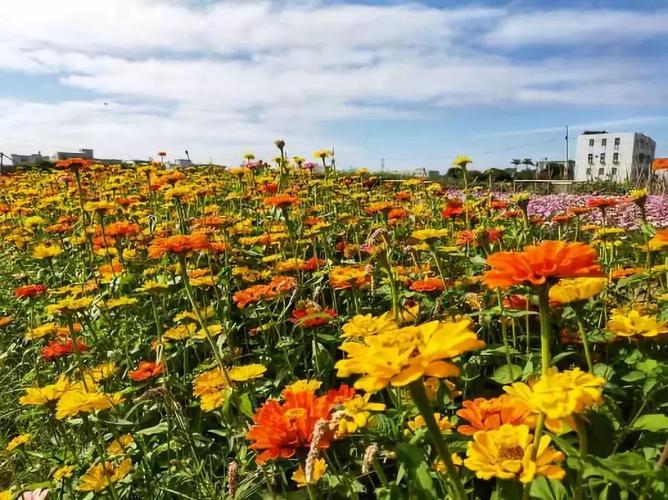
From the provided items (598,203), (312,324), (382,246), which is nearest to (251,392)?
(312,324)

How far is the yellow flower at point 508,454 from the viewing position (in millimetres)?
706

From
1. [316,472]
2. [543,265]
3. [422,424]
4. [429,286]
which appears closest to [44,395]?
[316,472]

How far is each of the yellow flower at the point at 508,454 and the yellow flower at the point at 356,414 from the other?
0.25m

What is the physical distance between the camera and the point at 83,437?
6.40ft

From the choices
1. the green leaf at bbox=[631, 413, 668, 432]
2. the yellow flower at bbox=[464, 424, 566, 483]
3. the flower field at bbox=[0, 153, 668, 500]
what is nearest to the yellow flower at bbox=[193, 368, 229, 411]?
the flower field at bbox=[0, 153, 668, 500]

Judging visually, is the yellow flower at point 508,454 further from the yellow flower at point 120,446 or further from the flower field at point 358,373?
the yellow flower at point 120,446

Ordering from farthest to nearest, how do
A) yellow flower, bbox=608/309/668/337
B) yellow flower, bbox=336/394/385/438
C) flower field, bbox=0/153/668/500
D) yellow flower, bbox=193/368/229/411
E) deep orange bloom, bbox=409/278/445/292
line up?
deep orange bloom, bbox=409/278/445/292 → yellow flower, bbox=193/368/229/411 → yellow flower, bbox=608/309/668/337 → yellow flower, bbox=336/394/385/438 → flower field, bbox=0/153/668/500

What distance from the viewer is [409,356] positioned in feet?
2.11

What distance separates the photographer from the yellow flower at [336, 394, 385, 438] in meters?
1.01

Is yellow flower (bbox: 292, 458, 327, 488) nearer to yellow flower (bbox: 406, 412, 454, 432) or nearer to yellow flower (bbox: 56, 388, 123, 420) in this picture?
yellow flower (bbox: 406, 412, 454, 432)

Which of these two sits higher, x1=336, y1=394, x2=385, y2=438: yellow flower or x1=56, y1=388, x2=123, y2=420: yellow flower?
x1=336, y1=394, x2=385, y2=438: yellow flower

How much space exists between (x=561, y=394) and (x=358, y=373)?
25 centimetres

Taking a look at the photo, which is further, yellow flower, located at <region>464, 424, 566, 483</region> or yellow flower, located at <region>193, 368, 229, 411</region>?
yellow flower, located at <region>193, 368, 229, 411</region>

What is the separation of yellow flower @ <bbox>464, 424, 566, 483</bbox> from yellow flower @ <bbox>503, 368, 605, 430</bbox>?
0.16ft
